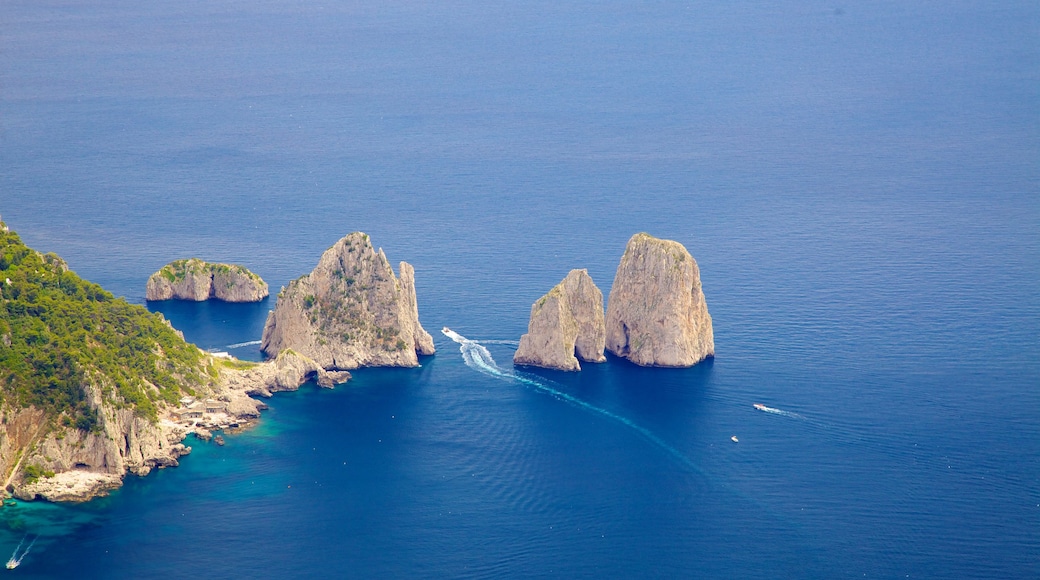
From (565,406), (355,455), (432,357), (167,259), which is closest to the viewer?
(355,455)

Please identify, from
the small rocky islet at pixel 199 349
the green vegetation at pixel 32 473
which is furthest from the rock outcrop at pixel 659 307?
the green vegetation at pixel 32 473

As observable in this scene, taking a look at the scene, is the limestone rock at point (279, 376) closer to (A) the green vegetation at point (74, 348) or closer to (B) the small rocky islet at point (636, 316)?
(A) the green vegetation at point (74, 348)

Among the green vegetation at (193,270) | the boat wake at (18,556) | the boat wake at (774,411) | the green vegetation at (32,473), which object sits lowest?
the boat wake at (18,556)

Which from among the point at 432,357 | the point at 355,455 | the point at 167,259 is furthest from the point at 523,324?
the point at 167,259

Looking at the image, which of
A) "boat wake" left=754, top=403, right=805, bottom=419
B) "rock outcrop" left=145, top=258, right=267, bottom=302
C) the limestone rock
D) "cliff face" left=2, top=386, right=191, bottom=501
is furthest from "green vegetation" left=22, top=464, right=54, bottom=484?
"boat wake" left=754, top=403, right=805, bottom=419

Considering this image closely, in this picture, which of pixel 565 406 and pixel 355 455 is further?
pixel 565 406

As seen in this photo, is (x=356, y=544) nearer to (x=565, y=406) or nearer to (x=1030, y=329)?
(x=565, y=406)
